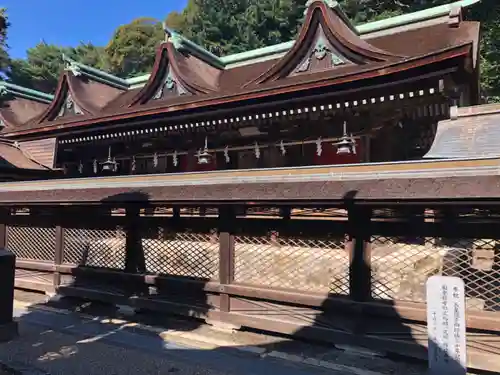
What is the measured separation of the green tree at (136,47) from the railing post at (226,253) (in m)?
35.8

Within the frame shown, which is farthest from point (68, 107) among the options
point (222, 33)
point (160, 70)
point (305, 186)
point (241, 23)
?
point (222, 33)

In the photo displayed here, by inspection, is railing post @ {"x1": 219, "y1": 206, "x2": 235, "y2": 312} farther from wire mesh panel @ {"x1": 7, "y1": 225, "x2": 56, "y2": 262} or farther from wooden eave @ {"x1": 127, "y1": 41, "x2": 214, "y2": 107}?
wooden eave @ {"x1": 127, "y1": 41, "x2": 214, "y2": 107}

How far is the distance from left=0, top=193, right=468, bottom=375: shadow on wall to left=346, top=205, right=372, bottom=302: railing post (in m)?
0.07

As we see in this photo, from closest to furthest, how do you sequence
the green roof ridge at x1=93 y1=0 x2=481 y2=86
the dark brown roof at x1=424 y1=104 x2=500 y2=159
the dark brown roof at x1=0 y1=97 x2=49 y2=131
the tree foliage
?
the dark brown roof at x1=424 y1=104 x2=500 y2=159 < the green roof ridge at x1=93 y1=0 x2=481 y2=86 < the dark brown roof at x1=0 y1=97 x2=49 y2=131 < the tree foliage

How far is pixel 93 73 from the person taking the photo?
48.8 feet

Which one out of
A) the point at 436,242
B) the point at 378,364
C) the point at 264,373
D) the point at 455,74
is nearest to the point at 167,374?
the point at 264,373

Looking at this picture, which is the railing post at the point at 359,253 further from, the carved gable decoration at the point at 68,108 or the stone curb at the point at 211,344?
the carved gable decoration at the point at 68,108

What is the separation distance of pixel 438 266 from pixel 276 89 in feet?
15.2

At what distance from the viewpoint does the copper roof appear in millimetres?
7727

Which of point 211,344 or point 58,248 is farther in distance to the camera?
point 58,248

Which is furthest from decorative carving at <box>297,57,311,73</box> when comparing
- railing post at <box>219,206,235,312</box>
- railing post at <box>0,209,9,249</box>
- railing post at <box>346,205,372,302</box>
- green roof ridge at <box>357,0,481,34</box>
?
railing post at <box>0,209,9,249</box>

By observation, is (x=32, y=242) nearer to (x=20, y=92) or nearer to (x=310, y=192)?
(x=310, y=192)

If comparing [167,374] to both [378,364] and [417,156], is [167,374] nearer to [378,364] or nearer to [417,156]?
[378,364]

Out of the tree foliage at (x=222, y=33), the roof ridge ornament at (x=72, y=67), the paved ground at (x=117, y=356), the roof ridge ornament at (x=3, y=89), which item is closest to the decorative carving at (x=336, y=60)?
the paved ground at (x=117, y=356)
